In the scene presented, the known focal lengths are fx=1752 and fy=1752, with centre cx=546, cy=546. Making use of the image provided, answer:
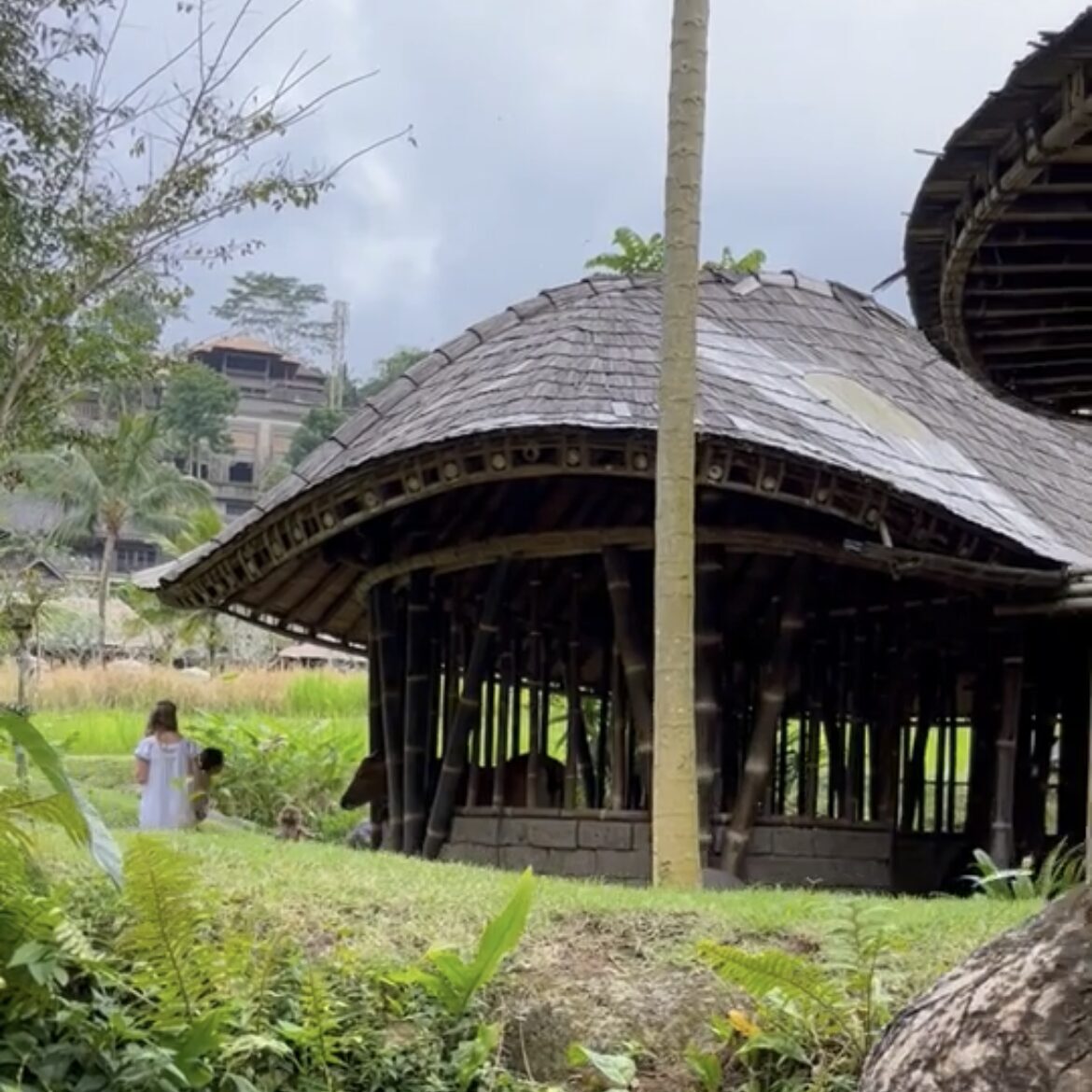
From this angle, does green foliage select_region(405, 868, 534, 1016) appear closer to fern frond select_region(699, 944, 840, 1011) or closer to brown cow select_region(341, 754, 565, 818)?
fern frond select_region(699, 944, 840, 1011)

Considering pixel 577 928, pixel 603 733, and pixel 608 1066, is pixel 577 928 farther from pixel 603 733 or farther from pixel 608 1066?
pixel 603 733

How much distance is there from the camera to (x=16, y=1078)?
4.45m

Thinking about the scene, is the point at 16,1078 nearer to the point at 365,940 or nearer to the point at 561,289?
the point at 365,940

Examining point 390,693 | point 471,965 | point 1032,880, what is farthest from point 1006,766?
point 471,965

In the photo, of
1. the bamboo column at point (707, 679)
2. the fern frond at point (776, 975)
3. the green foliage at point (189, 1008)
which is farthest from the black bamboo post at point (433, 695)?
the fern frond at point (776, 975)

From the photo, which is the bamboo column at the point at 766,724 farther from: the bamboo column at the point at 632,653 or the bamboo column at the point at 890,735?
the bamboo column at the point at 890,735

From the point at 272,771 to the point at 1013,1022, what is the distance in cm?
1475

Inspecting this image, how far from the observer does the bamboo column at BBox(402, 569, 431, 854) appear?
11.5m

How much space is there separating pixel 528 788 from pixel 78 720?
37.9 ft

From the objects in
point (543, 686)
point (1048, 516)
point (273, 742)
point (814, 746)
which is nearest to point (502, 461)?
point (543, 686)

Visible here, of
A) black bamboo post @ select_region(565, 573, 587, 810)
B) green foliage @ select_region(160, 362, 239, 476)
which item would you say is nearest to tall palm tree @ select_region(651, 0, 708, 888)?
black bamboo post @ select_region(565, 573, 587, 810)

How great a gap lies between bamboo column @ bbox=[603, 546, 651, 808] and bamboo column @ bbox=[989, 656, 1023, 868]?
80.0 inches

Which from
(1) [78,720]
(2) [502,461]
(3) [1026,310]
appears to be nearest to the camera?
(3) [1026,310]

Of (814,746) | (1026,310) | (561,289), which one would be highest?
(561,289)
